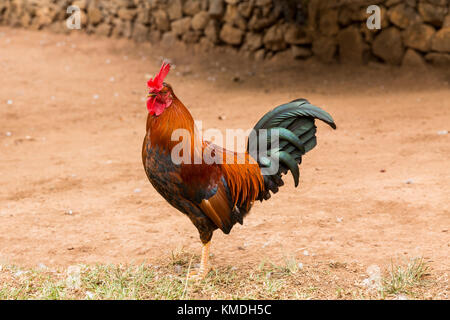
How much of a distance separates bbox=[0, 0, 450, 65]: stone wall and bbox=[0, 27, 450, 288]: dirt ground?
340 mm

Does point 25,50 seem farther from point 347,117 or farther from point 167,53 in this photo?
point 347,117

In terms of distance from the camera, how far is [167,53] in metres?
13.1

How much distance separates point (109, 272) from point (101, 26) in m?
11.6

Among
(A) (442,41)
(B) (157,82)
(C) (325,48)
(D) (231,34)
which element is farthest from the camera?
(D) (231,34)

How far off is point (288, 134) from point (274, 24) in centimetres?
889

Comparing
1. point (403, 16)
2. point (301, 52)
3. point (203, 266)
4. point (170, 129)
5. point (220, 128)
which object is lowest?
point (220, 128)

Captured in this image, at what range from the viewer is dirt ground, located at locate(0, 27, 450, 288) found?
449 cm

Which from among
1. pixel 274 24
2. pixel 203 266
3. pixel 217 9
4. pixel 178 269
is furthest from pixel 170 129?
pixel 217 9

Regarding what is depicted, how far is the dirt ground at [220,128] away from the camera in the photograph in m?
4.49

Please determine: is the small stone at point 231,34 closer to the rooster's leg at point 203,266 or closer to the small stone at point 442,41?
the small stone at point 442,41

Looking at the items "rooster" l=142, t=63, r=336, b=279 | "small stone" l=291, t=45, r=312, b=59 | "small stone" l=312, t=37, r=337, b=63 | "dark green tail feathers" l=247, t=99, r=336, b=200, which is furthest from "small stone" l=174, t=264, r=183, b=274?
"small stone" l=291, t=45, r=312, b=59

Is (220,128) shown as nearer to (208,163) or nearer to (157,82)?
(208,163)

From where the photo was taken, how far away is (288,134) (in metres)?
3.69

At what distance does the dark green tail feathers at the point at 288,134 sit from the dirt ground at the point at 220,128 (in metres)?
0.82
